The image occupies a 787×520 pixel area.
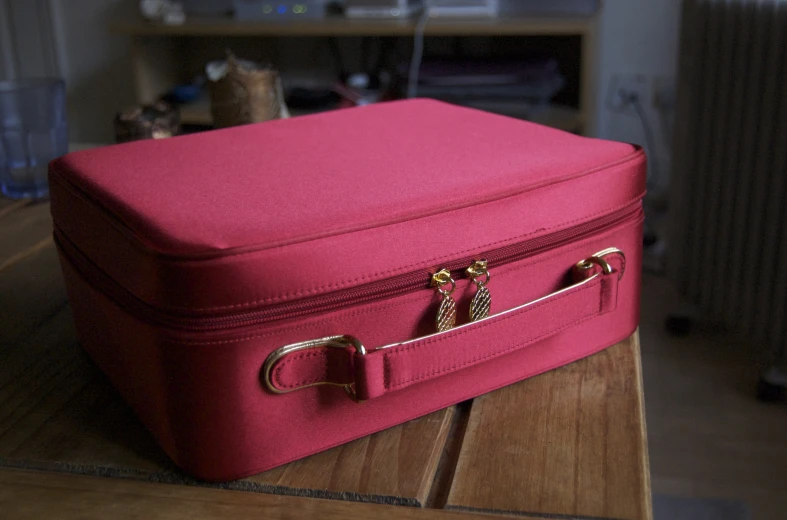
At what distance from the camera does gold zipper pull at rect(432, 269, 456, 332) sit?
21.4 inches

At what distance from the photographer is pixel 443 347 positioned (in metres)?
0.54

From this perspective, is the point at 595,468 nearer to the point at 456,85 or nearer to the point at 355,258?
the point at 355,258

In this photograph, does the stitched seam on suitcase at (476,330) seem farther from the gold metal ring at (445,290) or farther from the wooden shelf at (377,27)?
the wooden shelf at (377,27)

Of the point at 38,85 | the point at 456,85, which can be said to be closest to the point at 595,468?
the point at 38,85

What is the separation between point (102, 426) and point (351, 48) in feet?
6.23

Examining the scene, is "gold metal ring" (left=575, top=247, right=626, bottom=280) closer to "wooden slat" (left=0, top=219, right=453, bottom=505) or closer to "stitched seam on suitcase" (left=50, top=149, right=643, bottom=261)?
"stitched seam on suitcase" (left=50, top=149, right=643, bottom=261)

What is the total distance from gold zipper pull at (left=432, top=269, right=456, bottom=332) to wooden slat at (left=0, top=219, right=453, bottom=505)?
0.08m

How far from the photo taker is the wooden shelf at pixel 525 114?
1916mm

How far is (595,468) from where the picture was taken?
1.69ft

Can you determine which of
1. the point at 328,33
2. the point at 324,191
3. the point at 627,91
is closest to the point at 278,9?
the point at 328,33

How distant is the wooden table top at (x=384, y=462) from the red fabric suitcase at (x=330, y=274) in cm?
2

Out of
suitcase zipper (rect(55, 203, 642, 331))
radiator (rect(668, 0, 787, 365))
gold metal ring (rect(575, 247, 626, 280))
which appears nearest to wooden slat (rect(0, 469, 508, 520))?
suitcase zipper (rect(55, 203, 642, 331))

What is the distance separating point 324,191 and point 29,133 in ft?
1.80

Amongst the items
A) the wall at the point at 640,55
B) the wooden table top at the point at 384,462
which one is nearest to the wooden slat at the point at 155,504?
the wooden table top at the point at 384,462
